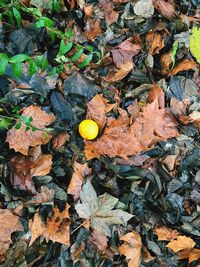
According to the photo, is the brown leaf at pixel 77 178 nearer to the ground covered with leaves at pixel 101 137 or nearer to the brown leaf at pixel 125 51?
the ground covered with leaves at pixel 101 137

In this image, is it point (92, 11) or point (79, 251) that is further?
point (92, 11)

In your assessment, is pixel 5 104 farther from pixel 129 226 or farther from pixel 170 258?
pixel 170 258

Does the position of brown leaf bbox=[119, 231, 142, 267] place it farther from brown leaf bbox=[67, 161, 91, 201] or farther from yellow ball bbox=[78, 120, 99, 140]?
yellow ball bbox=[78, 120, 99, 140]

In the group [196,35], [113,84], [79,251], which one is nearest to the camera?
[79,251]

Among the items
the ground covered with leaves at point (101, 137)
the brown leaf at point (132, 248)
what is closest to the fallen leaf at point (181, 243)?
the ground covered with leaves at point (101, 137)

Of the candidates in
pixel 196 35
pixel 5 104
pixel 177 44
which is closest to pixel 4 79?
pixel 5 104

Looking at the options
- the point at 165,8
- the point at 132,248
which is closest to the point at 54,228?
the point at 132,248
